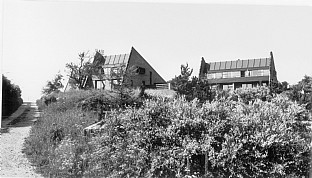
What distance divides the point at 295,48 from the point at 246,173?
9.71 feet

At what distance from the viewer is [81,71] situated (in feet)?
26.6

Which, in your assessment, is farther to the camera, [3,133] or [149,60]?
[3,133]

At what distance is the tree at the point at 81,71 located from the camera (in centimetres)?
746

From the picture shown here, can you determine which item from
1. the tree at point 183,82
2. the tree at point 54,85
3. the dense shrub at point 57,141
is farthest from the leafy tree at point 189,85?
the tree at point 54,85

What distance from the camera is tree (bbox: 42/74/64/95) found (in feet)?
23.9

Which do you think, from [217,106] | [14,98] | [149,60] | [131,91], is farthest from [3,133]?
[217,106]

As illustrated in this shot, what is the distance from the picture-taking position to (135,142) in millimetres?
4578

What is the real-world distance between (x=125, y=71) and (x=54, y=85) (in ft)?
6.41

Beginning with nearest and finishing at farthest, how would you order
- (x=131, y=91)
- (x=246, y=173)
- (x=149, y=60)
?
(x=246, y=173), (x=149, y=60), (x=131, y=91)

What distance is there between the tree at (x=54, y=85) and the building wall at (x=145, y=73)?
5.78 ft

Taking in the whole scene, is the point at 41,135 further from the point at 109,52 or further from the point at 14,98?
the point at 14,98

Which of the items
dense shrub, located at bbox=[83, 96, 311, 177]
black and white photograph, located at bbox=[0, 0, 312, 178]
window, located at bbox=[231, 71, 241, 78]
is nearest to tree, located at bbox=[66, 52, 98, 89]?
black and white photograph, located at bbox=[0, 0, 312, 178]

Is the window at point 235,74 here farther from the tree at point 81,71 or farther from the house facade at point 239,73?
the tree at point 81,71

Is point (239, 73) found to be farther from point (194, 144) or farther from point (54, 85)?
point (54, 85)
